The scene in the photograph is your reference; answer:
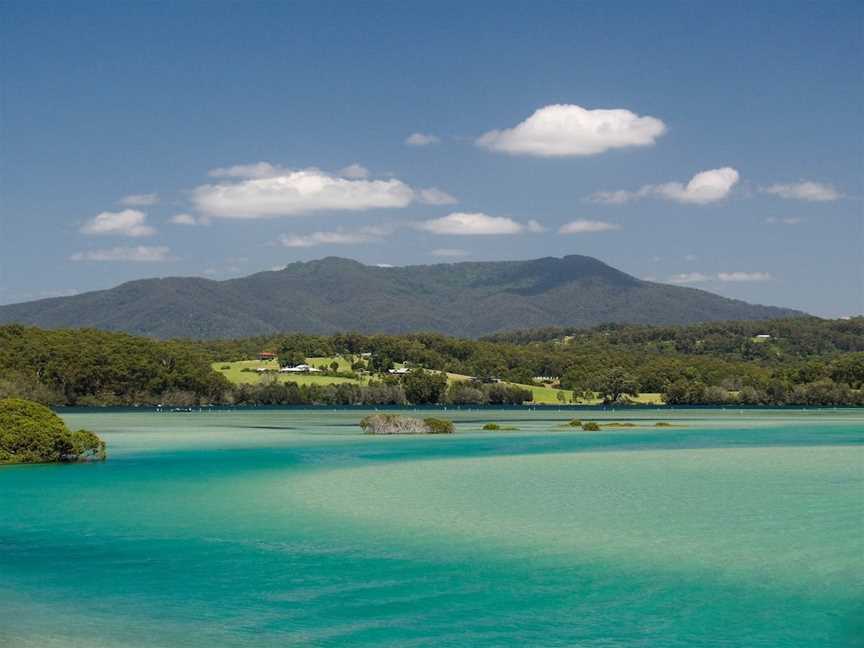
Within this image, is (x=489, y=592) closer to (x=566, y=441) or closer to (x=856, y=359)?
(x=566, y=441)

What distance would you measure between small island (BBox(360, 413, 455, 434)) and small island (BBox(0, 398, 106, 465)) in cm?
3469

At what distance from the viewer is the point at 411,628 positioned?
662 inches

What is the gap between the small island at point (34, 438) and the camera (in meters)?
48.1

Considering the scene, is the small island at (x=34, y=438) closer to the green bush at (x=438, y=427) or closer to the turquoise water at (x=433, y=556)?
the turquoise water at (x=433, y=556)

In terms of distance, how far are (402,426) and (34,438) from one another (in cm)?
3844

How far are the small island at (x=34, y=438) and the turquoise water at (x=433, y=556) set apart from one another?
5.89 feet

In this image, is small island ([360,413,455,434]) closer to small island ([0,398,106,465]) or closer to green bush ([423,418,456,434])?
green bush ([423,418,456,434])

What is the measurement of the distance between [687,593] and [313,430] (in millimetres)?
69611

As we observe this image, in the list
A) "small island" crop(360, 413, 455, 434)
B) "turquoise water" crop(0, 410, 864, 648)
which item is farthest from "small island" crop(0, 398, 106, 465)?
"small island" crop(360, 413, 455, 434)

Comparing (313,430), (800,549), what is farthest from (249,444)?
(800,549)

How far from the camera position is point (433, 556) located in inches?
908

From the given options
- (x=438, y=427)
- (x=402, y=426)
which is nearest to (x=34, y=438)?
(x=402, y=426)

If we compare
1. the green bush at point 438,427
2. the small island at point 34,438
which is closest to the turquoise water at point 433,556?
the small island at point 34,438

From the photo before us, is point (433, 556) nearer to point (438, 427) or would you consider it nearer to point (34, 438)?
point (34, 438)
